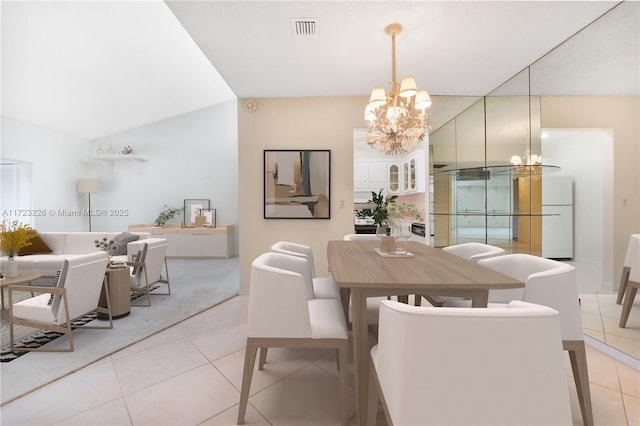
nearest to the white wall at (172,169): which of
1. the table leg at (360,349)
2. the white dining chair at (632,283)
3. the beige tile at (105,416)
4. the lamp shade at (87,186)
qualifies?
the lamp shade at (87,186)

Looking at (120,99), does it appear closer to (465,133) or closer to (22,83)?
(22,83)

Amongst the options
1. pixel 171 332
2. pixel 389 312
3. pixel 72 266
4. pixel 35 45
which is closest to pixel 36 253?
pixel 35 45

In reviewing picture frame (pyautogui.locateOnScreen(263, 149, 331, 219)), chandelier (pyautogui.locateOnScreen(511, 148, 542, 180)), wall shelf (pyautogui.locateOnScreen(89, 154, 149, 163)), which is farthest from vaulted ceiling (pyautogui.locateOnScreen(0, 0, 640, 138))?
wall shelf (pyautogui.locateOnScreen(89, 154, 149, 163))

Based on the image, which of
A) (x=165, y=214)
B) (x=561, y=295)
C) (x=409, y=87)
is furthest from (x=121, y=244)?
(x=561, y=295)

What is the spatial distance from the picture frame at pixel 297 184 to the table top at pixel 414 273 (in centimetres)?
187

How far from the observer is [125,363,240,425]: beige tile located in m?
1.58

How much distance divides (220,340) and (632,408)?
2.74 m

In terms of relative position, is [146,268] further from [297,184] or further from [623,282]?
[623,282]

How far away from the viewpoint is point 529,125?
3150 mm

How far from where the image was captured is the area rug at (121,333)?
6.49 feet

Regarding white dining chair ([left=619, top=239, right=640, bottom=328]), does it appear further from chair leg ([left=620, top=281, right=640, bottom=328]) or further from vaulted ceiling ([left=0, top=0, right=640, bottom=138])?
vaulted ceiling ([left=0, top=0, right=640, bottom=138])

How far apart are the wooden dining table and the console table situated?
17.3 feet

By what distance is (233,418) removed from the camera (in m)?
1.57

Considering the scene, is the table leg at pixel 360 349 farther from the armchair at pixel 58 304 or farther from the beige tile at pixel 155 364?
the armchair at pixel 58 304
